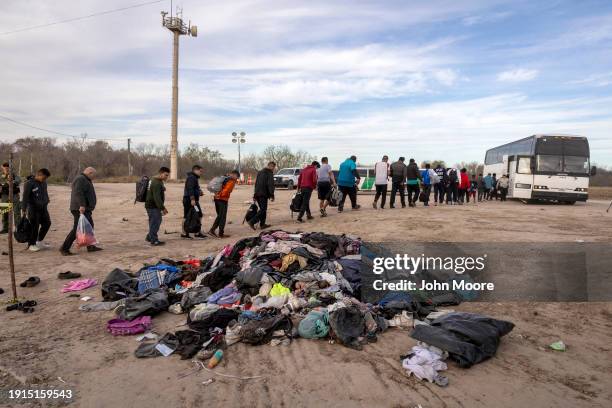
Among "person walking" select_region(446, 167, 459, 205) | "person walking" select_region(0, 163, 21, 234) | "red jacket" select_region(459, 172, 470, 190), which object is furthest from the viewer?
"red jacket" select_region(459, 172, 470, 190)

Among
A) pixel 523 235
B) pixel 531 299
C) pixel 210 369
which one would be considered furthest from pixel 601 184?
pixel 210 369

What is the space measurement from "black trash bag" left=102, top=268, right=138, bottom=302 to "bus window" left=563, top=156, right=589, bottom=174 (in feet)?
65.3

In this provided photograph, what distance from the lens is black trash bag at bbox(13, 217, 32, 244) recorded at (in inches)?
356

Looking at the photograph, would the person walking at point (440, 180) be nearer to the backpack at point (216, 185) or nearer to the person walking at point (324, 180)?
the person walking at point (324, 180)

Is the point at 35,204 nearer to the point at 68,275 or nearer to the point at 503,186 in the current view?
the point at 68,275

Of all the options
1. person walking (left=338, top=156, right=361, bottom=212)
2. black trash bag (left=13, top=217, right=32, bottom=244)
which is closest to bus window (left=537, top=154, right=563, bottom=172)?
person walking (left=338, top=156, right=361, bottom=212)

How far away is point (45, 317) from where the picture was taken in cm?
549

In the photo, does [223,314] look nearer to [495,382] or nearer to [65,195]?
[495,382]

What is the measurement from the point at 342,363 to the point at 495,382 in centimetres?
138

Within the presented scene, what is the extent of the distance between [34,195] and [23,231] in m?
0.85

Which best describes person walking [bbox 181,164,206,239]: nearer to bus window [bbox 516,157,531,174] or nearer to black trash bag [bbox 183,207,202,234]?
black trash bag [bbox 183,207,202,234]

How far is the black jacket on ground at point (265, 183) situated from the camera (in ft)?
37.6

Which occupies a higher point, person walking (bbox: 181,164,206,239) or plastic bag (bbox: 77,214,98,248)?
person walking (bbox: 181,164,206,239)

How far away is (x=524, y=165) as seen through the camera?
66.7 ft
